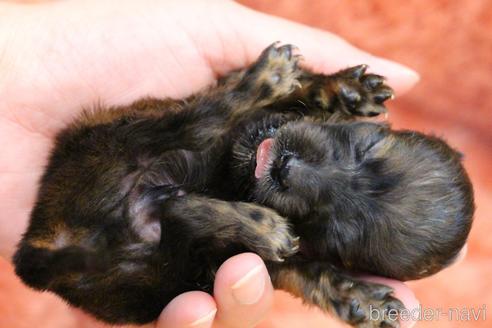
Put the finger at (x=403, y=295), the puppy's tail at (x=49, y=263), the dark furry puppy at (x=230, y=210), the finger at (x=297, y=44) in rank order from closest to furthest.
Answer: the puppy's tail at (x=49, y=263) < the dark furry puppy at (x=230, y=210) < the finger at (x=403, y=295) < the finger at (x=297, y=44)

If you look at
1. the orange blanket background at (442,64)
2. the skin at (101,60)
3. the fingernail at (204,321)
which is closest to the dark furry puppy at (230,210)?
the fingernail at (204,321)

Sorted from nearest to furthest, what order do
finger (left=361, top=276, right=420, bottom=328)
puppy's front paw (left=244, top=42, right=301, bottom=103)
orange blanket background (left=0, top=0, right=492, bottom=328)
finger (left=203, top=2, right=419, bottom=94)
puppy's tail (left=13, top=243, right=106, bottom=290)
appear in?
puppy's tail (left=13, top=243, right=106, bottom=290), finger (left=361, top=276, right=420, bottom=328), puppy's front paw (left=244, top=42, right=301, bottom=103), finger (left=203, top=2, right=419, bottom=94), orange blanket background (left=0, top=0, right=492, bottom=328)

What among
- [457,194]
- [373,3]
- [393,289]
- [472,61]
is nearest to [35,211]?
[393,289]

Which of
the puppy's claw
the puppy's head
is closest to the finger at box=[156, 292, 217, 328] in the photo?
the puppy's head

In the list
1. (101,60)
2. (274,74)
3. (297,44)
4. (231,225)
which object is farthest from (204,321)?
(297,44)

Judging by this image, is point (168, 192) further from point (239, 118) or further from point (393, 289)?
point (393, 289)

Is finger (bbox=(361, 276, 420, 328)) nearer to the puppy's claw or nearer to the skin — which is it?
the skin

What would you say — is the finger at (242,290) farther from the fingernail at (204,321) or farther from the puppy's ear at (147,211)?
the puppy's ear at (147,211)
